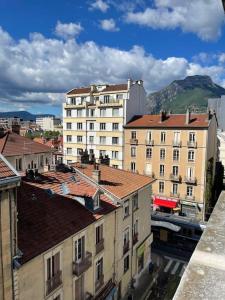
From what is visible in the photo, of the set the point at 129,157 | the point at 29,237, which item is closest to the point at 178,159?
the point at 129,157

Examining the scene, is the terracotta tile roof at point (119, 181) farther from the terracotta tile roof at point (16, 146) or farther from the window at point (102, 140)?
the window at point (102, 140)

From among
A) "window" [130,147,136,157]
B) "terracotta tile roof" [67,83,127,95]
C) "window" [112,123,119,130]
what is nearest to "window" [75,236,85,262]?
"window" [130,147,136,157]

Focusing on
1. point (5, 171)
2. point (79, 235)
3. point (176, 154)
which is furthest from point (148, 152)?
point (5, 171)

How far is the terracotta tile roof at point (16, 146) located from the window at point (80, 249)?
18.5 m

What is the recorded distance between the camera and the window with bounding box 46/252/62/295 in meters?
14.2

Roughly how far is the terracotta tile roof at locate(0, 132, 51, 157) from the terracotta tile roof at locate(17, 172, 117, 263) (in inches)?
525

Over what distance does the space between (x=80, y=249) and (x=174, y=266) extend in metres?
17.6

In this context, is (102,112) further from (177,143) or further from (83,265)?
(83,265)

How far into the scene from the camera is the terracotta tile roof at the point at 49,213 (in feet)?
45.1

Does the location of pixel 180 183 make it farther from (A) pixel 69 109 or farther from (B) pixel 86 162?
(A) pixel 69 109

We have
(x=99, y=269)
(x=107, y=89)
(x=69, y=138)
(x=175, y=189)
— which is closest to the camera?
(x=99, y=269)

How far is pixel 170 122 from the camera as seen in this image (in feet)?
149

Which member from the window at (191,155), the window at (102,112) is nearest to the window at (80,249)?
the window at (191,155)

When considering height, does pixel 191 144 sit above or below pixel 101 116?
below
